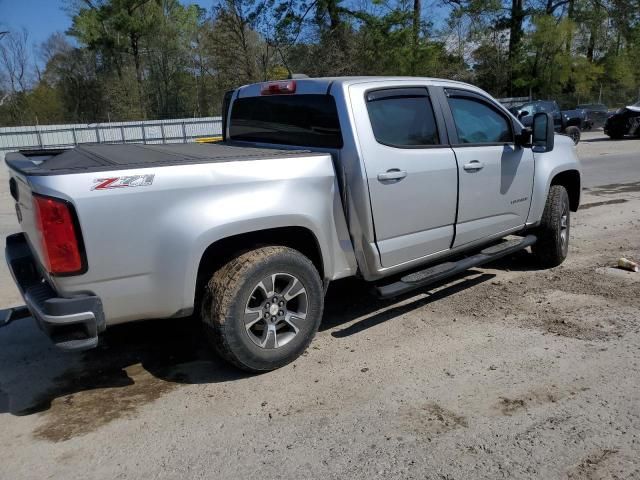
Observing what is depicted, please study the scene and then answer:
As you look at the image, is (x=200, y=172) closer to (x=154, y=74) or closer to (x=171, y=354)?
(x=171, y=354)

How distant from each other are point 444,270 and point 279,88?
2003 millimetres

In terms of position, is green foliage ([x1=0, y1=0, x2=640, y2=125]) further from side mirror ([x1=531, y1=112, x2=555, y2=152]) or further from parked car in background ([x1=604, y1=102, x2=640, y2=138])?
side mirror ([x1=531, y1=112, x2=555, y2=152])

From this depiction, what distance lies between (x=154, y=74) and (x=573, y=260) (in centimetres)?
4534

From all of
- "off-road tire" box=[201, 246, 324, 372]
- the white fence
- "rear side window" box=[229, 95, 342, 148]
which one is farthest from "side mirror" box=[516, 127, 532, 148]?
the white fence

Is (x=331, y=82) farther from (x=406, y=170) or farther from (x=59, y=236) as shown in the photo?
(x=59, y=236)

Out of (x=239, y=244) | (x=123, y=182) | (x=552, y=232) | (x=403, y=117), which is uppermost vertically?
(x=403, y=117)

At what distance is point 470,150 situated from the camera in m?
4.77

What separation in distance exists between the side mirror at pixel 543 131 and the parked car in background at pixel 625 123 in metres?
21.1

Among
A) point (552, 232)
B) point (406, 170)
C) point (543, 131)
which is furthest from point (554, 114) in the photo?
point (406, 170)

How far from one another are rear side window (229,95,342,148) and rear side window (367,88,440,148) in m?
0.31

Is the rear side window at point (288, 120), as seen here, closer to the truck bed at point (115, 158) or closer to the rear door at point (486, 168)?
the truck bed at point (115, 158)

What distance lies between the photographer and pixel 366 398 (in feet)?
11.4

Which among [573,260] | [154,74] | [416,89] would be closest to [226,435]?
[416,89]

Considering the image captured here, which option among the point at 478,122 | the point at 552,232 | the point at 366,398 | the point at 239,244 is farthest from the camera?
the point at 552,232
